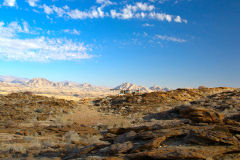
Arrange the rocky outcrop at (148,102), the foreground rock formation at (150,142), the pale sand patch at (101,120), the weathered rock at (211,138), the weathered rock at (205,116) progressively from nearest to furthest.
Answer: the foreground rock formation at (150,142), the weathered rock at (211,138), the weathered rock at (205,116), the pale sand patch at (101,120), the rocky outcrop at (148,102)

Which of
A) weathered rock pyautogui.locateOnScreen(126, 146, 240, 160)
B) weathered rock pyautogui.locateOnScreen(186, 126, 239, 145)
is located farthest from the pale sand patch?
weathered rock pyautogui.locateOnScreen(126, 146, 240, 160)

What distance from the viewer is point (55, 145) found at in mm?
10312

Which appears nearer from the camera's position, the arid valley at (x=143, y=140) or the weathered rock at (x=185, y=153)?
the weathered rock at (x=185, y=153)

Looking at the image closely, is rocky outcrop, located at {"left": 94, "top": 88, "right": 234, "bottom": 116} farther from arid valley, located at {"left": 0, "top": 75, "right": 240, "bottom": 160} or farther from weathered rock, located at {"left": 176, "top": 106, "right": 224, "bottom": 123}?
weathered rock, located at {"left": 176, "top": 106, "right": 224, "bottom": 123}

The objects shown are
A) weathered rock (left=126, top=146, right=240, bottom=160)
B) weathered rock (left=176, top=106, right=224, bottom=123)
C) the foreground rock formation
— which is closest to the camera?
weathered rock (left=126, top=146, right=240, bottom=160)

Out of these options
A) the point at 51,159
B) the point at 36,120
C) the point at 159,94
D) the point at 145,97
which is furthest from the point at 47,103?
the point at 51,159

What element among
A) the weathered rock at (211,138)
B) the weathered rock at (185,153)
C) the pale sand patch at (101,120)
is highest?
the weathered rock at (211,138)

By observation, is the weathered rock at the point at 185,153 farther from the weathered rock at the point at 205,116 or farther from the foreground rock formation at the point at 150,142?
the weathered rock at the point at 205,116

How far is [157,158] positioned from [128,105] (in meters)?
21.5

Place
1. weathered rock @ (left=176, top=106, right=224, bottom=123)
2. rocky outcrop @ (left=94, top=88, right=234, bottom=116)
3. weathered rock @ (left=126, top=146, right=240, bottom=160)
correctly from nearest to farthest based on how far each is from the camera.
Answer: weathered rock @ (left=126, top=146, right=240, bottom=160), weathered rock @ (left=176, top=106, right=224, bottom=123), rocky outcrop @ (left=94, top=88, right=234, bottom=116)

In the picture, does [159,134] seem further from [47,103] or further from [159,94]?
[47,103]

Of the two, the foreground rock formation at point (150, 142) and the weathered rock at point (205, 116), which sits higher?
the weathered rock at point (205, 116)

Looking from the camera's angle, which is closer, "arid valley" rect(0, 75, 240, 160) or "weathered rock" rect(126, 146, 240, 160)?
"weathered rock" rect(126, 146, 240, 160)

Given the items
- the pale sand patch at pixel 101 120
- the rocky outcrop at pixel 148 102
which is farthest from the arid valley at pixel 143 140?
the rocky outcrop at pixel 148 102
